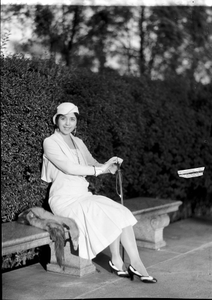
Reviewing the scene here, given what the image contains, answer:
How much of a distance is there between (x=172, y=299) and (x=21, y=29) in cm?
804

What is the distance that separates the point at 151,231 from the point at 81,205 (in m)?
1.65

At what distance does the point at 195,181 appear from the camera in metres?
8.27

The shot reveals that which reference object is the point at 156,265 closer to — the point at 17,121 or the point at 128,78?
the point at 17,121

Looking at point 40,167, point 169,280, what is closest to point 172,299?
point 169,280

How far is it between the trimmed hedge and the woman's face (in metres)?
0.25

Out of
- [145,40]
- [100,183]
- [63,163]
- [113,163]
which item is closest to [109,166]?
[113,163]

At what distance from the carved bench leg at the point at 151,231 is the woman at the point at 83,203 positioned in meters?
1.07

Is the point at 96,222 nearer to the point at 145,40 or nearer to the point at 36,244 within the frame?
the point at 36,244

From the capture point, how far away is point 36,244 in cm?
447

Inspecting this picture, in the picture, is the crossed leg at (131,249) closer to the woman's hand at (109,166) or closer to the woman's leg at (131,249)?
the woman's leg at (131,249)

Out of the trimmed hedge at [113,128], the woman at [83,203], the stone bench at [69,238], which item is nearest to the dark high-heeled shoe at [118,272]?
the woman at [83,203]

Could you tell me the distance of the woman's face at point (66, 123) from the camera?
16.6 feet

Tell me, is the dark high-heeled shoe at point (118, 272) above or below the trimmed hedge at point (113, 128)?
below

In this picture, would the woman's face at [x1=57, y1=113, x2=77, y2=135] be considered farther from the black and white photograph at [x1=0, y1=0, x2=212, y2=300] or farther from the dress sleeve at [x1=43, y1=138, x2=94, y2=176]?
the dress sleeve at [x1=43, y1=138, x2=94, y2=176]
